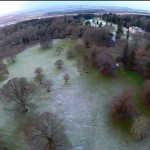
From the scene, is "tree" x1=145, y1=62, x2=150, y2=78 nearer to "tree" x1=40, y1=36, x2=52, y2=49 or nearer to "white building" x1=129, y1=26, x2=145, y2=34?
"white building" x1=129, y1=26, x2=145, y2=34

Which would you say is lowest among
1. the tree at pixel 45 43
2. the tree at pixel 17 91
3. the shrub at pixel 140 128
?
the tree at pixel 45 43

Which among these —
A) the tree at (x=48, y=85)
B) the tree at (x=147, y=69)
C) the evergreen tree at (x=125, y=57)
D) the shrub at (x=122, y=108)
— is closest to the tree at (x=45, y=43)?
the tree at (x=48, y=85)

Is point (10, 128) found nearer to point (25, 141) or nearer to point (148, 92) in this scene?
point (25, 141)

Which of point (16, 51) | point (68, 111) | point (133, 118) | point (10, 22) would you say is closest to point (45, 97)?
point (68, 111)

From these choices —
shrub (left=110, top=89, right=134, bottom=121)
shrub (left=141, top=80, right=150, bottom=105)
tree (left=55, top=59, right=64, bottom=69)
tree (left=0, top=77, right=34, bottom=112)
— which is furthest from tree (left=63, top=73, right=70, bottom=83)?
shrub (left=141, top=80, right=150, bottom=105)

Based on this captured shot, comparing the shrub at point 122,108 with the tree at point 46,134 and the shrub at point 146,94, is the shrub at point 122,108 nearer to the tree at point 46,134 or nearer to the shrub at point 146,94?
the shrub at point 146,94
